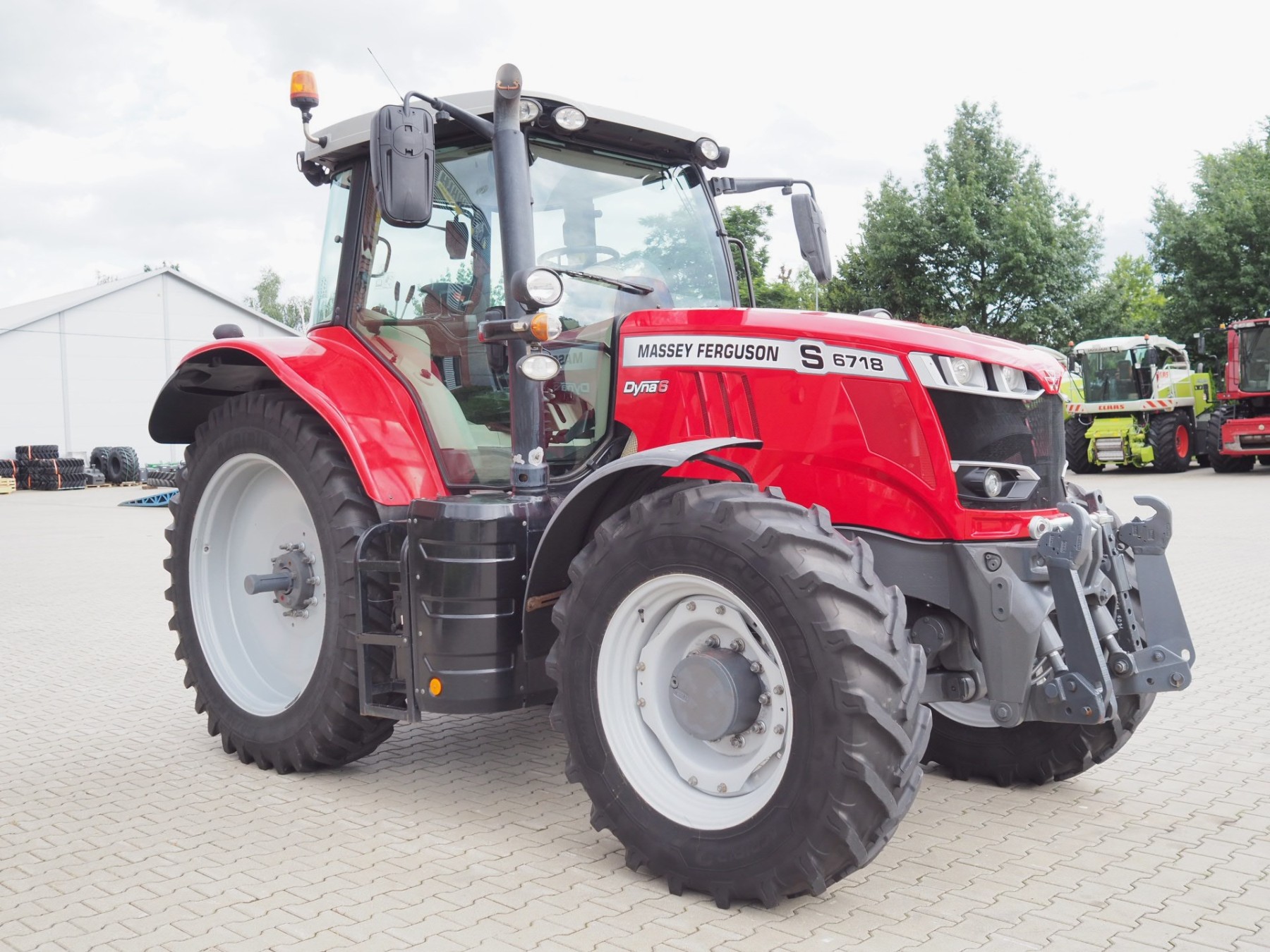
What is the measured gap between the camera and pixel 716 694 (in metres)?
3.25

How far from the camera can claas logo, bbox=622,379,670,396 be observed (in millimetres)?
3855

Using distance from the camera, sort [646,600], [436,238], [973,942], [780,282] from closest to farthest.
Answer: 1. [973,942]
2. [646,600]
3. [436,238]
4. [780,282]

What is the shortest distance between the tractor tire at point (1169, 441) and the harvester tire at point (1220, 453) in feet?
1.66

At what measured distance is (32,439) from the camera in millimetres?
32281

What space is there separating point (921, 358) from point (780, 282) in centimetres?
3312

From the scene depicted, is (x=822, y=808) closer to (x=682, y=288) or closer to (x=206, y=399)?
(x=682, y=288)

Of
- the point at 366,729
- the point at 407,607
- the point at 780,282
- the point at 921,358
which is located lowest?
the point at 366,729

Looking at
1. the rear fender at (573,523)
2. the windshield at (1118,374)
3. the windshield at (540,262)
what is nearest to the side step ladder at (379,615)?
the windshield at (540,262)

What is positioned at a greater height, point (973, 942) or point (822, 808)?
point (822, 808)

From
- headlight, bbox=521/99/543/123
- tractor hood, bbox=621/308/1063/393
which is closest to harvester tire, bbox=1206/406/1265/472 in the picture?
tractor hood, bbox=621/308/1063/393

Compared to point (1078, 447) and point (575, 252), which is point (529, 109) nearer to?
point (575, 252)

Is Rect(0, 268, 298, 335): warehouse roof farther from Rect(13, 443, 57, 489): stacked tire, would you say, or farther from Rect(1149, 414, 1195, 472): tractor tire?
Rect(1149, 414, 1195, 472): tractor tire

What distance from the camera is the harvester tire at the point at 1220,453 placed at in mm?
21594

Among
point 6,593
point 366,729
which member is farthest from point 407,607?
point 6,593
